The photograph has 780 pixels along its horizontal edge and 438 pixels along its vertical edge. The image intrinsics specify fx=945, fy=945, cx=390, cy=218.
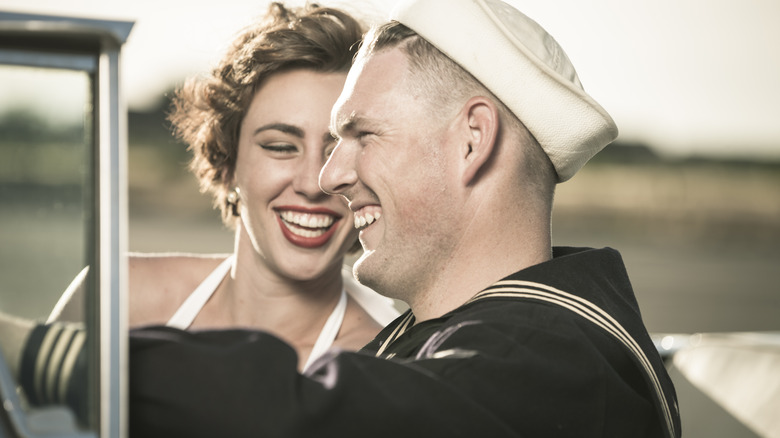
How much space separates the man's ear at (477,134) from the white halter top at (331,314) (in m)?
1.77

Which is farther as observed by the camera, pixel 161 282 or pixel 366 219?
pixel 161 282

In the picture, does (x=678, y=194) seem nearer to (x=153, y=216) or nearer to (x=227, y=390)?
(x=153, y=216)

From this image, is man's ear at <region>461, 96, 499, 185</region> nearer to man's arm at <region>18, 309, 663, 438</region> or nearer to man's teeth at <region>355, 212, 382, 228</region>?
man's teeth at <region>355, 212, 382, 228</region>

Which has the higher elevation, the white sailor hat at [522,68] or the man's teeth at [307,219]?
the white sailor hat at [522,68]

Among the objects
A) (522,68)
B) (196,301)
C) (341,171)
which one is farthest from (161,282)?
(522,68)

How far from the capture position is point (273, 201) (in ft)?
11.7

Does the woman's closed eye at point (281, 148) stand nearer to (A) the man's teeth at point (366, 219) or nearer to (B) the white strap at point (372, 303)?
(B) the white strap at point (372, 303)

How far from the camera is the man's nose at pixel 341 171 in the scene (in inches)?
96.2

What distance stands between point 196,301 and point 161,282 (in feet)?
0.69

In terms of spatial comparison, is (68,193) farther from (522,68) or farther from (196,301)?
(196,301)

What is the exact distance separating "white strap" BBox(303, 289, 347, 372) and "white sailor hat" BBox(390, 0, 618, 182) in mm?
1660

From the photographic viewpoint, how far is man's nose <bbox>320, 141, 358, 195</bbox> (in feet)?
8.01

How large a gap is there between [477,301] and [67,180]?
100cm

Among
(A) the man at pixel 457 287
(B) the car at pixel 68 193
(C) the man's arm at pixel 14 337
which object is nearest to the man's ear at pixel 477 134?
(A) the man at pixel 457 287
